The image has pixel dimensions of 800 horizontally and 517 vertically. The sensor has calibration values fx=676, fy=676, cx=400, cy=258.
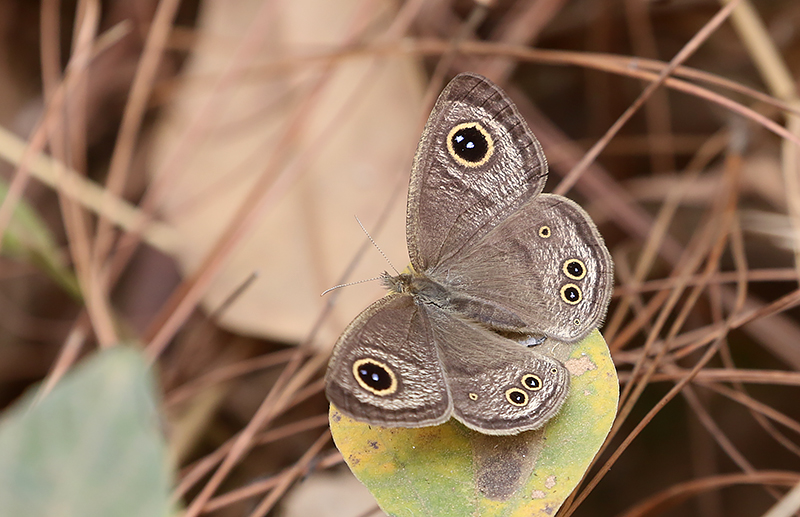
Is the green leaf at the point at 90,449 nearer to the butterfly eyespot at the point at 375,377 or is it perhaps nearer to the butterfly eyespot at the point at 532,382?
the butterfly eyespot at the point at 375,377

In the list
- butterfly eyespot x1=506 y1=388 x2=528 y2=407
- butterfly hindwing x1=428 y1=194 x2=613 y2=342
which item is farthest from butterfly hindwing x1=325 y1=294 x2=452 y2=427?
butterfly hindwing x1=428 y1=194 x2=613 y2=342

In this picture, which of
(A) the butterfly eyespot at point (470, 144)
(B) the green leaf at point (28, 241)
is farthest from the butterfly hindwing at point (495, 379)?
(B) the green leaf at point (28, 241)

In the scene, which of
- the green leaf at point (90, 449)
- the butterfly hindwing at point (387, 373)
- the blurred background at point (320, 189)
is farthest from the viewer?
the blurred background at point (320, 189)

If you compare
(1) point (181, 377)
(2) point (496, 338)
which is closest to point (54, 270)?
(1) point (181, 377)

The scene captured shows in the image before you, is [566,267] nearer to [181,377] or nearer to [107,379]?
[107,379]

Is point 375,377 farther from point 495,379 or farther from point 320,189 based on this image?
point 320,189

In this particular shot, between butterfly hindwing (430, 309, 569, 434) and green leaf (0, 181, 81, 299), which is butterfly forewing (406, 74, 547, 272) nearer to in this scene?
butterfly hindwing (430, 309, 569, 434)
